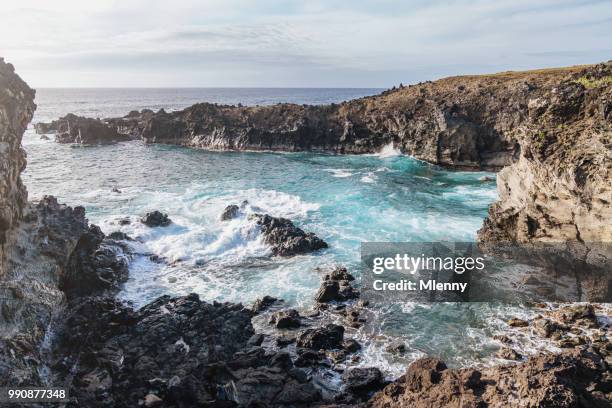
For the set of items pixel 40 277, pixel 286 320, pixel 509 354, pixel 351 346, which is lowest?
pixel 351 346

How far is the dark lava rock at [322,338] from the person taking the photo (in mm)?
18219

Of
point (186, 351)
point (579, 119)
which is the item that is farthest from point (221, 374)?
point (579, 119)

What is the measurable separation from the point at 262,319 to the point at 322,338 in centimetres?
389

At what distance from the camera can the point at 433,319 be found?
20562mm

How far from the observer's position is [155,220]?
32.9 meters

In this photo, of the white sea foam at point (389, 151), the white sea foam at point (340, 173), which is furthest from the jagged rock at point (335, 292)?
the white sea foam at point (389, 151)

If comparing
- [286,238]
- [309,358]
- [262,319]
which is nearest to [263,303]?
[262,319]

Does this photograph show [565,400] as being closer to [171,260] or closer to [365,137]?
[171,260]

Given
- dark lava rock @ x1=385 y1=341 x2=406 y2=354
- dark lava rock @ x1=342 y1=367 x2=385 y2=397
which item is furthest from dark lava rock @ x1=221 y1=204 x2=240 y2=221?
dark lava rock @ x1=342 y1=367 x2=385 y2=397

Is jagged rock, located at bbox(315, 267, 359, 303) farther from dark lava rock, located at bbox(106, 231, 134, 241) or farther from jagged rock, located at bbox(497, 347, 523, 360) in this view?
dark lava rock, located at bbox(106, 231, 134, 241)

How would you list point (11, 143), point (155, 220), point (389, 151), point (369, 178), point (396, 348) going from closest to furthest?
point (396, 348) → point (11, 143) → point (155, 220) → point (369, 178) → point (389, 151)

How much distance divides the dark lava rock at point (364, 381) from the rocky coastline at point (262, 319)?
46 mm

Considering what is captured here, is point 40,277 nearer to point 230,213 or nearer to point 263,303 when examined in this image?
point 263,303

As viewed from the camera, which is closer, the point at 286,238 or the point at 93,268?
the point at 93,268
